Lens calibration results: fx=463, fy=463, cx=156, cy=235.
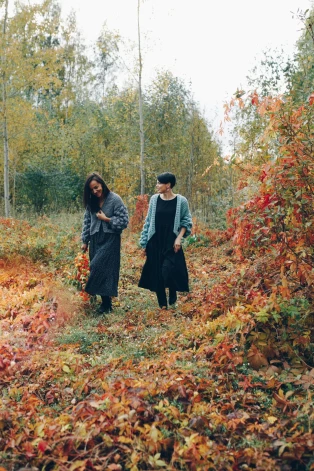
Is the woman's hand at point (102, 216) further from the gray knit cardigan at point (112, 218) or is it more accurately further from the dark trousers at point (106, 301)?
the dark trousers at point (106, 301)

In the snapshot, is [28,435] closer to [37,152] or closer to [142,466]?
[142,466]

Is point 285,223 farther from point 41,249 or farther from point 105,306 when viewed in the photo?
point 41,249

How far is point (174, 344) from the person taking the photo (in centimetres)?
505

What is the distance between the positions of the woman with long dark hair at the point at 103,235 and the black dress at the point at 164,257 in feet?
1.52

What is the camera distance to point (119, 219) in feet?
21.4

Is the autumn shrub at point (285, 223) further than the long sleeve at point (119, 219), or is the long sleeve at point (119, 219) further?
the long sleeve at point (119, 219)

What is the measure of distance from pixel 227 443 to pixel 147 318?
10.4 ft

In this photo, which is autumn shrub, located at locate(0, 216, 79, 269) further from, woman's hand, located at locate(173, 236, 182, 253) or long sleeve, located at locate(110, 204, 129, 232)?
woman's hand, located at locate(173, 236, 182, 253)

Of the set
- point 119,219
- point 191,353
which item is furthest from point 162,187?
point 191,353

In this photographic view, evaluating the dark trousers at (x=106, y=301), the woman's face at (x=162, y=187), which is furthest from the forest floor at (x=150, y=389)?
the woman's face at (x=162, y=187)

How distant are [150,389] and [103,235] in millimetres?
3235

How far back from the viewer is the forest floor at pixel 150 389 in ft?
10.2

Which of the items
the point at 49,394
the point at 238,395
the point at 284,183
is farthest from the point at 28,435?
the point at 284,183

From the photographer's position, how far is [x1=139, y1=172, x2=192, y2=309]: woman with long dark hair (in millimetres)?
6551
